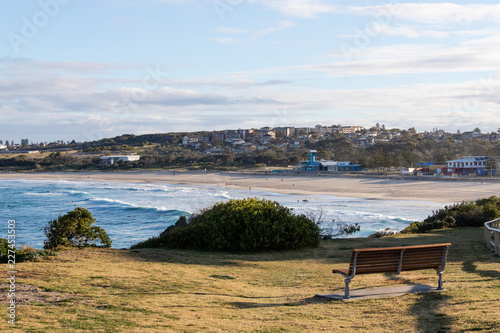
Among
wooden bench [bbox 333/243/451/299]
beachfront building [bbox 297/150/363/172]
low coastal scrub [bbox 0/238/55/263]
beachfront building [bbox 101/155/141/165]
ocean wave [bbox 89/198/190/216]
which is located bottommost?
ocean wave [bbox 89/198/190/216]

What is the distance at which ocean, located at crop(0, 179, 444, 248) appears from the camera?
22906mm

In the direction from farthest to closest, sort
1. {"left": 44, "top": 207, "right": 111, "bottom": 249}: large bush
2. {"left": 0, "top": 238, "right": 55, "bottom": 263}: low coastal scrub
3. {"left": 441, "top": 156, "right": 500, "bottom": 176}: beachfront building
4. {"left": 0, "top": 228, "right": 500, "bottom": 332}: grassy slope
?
{"left": 441, "top": 156, "right": 500, "bottom": 176}: beachfront building, {"left": 44, "top": 207, "right": 111, "bottom": 249}: large bush, {"left": 0, "top": 238, "right": 55, "bottom": 263}: low coastal scrub, {"left": 0, "top": 228, "right": 500, "bottom": 332}: grassy slope

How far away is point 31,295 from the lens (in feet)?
18.9

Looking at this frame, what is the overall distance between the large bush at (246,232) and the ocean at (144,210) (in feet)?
26.5

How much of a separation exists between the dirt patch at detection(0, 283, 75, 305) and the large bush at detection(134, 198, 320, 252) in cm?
516

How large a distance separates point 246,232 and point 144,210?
75.2 feet

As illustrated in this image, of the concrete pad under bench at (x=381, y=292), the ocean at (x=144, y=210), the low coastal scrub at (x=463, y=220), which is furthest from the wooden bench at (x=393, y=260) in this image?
the ocean at (x=144, y=210)

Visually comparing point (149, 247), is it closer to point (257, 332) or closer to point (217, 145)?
point (257, 332)

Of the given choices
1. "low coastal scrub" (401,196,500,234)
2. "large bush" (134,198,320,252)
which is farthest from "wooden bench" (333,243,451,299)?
"low coastal scrub" (401,196,500,234)

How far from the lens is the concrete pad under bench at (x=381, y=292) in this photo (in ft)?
19.8

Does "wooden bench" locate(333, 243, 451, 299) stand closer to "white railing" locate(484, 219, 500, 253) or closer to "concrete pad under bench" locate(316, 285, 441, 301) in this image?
"concrete pad under bench" locate(316, 285, 441, 301)

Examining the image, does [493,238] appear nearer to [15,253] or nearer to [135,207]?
[15,253]

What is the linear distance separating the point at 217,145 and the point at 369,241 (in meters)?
133

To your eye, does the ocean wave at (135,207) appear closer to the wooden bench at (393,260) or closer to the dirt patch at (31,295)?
the dirt patch at (31,295)
